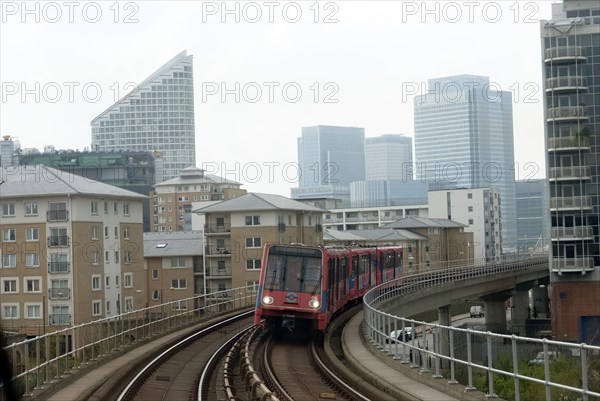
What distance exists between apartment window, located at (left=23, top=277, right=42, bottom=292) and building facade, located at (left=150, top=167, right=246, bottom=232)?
9112 cm

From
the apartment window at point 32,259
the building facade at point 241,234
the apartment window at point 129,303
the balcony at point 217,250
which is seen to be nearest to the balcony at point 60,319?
the apartment window at point 32,259

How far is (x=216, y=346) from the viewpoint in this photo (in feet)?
101

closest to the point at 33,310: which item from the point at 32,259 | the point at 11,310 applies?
the point at 11,310

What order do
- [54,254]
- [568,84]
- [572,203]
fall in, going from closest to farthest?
1. [54,254]
2. [568,84]
3. [572,203]

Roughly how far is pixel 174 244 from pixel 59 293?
23588 millimetres

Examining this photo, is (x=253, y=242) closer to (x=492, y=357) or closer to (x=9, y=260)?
(x=9, y=260)

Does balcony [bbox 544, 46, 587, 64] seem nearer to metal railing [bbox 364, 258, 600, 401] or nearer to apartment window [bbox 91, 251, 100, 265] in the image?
apartment window [bbox 91, 251, 100, 265]

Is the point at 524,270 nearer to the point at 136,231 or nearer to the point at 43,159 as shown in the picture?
the point at 136,231

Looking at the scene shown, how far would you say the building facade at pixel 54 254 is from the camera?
56.5 metres

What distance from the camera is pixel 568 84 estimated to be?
6138 centimetres

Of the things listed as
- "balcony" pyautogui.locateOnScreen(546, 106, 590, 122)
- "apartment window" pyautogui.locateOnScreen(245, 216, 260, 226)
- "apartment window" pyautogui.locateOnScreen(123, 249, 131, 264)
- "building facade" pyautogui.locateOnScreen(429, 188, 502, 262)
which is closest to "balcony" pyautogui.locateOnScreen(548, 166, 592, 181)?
"balcony" pyautogui.locateOnScreen(546, 106, 590, 122)

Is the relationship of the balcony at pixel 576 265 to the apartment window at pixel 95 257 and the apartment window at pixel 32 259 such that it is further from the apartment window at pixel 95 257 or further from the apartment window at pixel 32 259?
the apartment window at pixel 32 259

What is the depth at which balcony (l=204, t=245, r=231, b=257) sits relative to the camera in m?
73.8

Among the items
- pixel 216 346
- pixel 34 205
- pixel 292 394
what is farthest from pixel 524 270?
pixel 292 394
